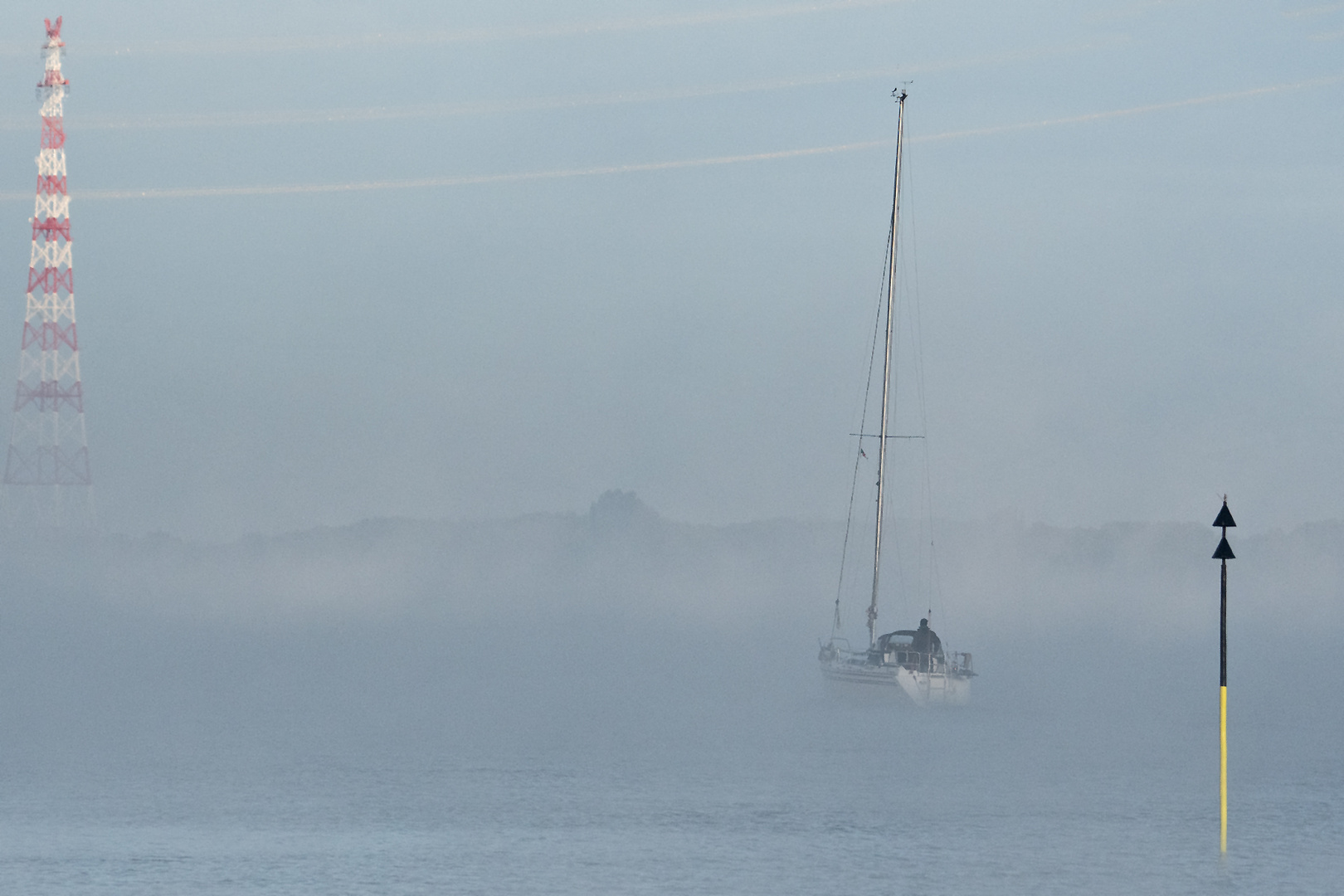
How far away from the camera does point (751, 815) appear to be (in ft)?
184

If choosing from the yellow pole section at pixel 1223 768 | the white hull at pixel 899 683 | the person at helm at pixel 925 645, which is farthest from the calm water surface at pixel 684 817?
the person at helm at pixel 925 645

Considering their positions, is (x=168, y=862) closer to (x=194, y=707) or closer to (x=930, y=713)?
(x=930, y=713)

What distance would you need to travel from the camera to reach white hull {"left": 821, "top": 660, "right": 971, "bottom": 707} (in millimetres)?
82125

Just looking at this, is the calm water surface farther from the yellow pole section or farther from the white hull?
the white hull

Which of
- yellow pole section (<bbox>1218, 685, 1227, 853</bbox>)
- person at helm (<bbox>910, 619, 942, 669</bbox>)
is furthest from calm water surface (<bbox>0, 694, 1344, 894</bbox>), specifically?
person at helm (<bbox>910, 619, 942, 669</bbox>)

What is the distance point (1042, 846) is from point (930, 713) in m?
35.4

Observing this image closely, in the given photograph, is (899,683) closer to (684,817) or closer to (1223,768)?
(684,817)

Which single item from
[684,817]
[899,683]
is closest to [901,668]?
[899,683]

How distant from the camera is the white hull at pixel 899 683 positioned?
82125 mm

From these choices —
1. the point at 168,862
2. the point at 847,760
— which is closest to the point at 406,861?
the point at 168,862

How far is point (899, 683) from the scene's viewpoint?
270 feet

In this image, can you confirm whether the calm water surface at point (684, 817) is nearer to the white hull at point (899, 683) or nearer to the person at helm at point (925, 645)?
the white hull at point (899, 683)

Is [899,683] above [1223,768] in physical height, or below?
above

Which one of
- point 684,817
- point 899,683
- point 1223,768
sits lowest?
point 684,817
